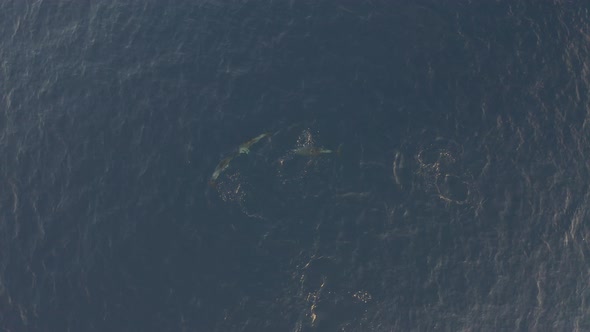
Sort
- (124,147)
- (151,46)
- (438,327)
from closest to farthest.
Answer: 1. (438,327)
2. (124,147)
3. (151,46)

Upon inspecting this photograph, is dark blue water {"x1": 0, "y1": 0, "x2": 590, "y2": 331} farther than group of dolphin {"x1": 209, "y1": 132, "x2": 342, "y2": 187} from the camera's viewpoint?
No

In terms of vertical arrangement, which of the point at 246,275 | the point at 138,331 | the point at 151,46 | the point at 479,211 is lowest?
the point at 138,331

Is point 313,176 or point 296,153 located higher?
point 296,153

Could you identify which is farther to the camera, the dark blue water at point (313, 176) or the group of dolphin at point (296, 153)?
the group of dolphin at point (296, 153)

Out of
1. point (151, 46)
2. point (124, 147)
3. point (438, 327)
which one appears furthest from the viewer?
point (151, 46)

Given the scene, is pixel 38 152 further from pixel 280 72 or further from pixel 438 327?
pixel 438 327

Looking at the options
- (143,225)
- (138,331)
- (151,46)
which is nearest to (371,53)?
(151,46)

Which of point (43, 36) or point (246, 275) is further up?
point (43, 36)

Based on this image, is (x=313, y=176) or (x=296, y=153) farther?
(x=296, y=153)
